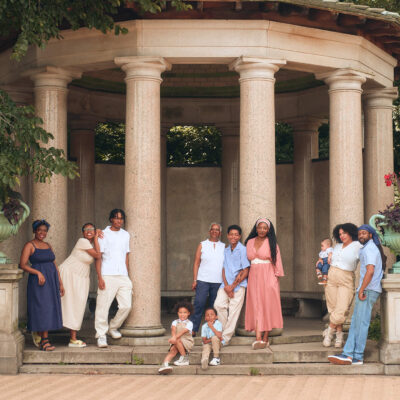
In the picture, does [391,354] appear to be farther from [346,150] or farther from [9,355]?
[9,355]

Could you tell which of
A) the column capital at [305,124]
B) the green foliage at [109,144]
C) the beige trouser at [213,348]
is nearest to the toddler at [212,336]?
the beige trouser at [213,348]

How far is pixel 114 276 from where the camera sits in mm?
14125

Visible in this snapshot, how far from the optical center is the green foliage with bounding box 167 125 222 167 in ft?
106

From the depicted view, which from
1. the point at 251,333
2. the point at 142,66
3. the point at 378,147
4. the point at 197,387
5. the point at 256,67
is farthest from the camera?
the point at 378,147

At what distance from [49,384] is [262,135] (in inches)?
244

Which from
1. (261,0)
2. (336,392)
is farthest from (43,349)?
(261,0)

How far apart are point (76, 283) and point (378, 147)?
27.1 ft

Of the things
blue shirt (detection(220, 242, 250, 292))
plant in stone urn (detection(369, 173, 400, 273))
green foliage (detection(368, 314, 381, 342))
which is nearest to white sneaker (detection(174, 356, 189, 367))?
blue shirt (detection(220, 242, 250, 292))

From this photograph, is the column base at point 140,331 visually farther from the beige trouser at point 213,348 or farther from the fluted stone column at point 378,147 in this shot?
the fluted stone column at point 378,147

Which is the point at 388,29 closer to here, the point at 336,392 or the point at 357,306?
the point at 357,306

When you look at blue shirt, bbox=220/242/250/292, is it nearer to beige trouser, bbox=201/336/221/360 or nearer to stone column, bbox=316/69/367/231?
beige trouser, bbox=201/336/221/360

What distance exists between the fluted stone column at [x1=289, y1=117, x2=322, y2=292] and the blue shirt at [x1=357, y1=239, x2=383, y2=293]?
738 cm

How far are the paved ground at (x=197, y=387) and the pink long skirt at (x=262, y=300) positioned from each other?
4.50 feet

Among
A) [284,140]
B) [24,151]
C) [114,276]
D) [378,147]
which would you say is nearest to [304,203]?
[378,147]
